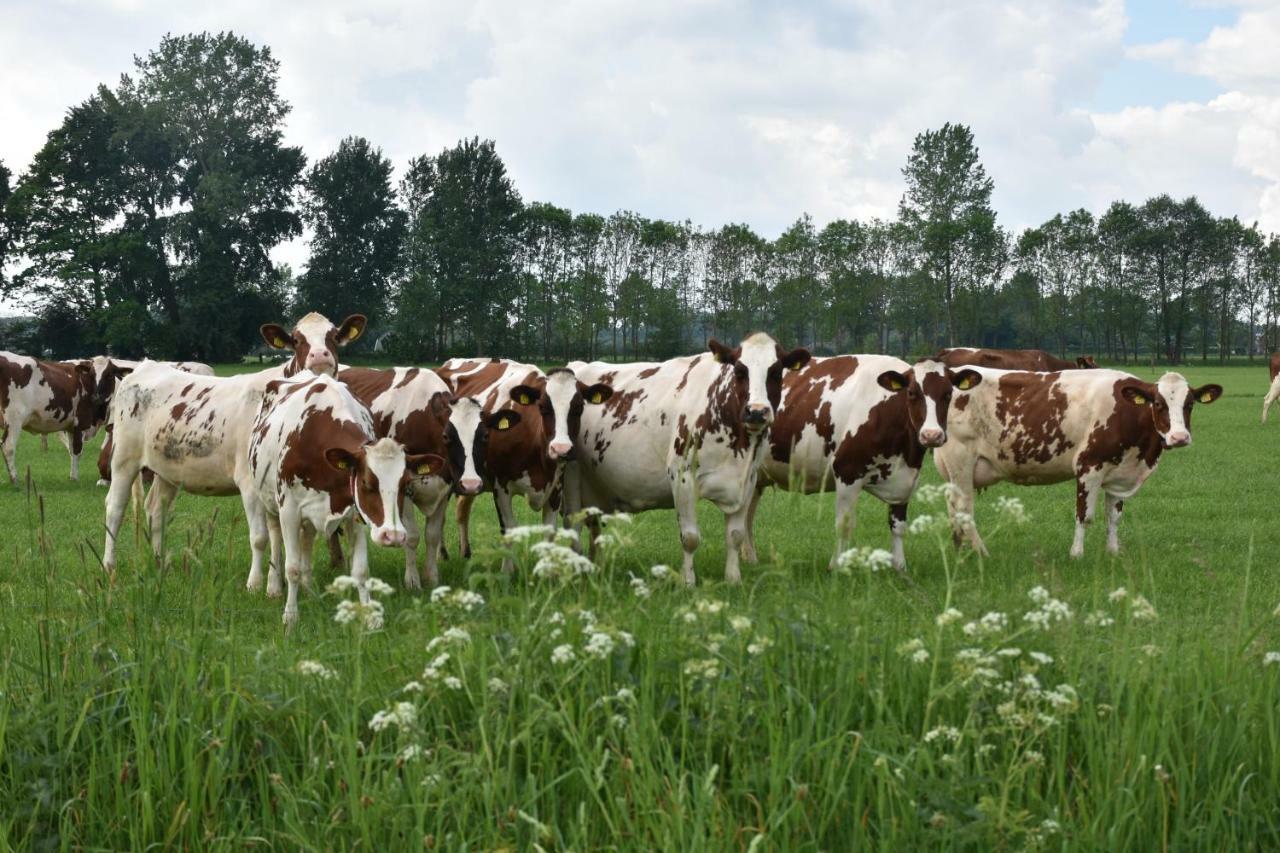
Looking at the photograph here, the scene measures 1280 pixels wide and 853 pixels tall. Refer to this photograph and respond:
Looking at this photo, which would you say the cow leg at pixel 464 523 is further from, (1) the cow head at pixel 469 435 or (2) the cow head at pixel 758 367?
(2) the cow head at pixel 758 367

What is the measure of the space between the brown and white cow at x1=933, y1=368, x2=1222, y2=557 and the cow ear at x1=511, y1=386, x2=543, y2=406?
4463 millimetres

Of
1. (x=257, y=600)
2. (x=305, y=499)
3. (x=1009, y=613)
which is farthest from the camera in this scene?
(x=257, y=600)

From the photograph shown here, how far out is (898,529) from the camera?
1111cm

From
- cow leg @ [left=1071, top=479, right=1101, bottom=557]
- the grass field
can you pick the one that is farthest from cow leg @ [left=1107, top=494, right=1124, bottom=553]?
the grass field

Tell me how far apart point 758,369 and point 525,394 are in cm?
203

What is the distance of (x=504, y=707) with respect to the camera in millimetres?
4648

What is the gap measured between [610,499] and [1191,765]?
737 cm

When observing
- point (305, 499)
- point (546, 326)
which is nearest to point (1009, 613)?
point (305, 499)

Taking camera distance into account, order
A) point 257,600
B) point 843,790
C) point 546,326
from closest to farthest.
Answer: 1. point 843,790
2. point 257,600
3. point 546,326

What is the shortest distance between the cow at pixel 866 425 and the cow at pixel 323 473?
4241mm

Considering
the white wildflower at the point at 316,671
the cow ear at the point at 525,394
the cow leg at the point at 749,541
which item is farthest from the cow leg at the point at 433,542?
the white wildflower at the point at 316,671

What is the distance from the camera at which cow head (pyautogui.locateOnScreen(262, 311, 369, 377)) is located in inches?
487

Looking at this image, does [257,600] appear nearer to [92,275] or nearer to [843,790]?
[843,790]

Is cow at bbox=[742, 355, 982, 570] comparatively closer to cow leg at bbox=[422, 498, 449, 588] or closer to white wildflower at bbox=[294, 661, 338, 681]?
cow leg at bbox=[422, 498, 449, 588]
